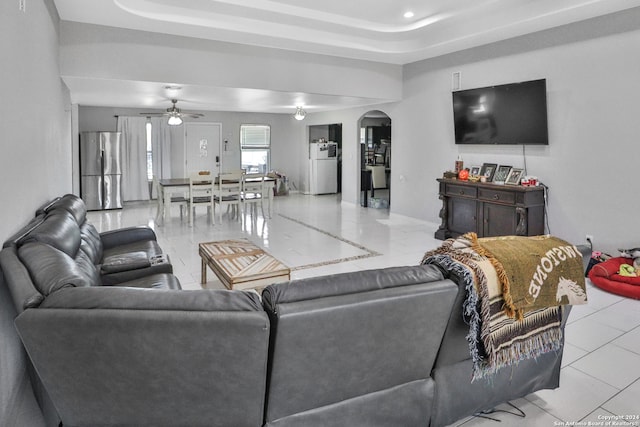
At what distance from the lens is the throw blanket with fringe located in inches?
75.9

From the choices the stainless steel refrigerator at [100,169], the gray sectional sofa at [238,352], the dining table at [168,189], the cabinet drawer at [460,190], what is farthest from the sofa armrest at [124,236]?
the stainless steel refrigerator at [100,169]

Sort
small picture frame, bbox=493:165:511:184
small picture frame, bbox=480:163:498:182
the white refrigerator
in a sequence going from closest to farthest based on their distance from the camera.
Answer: small picture frame, bbox=493:165:511:184
small picture frame, bbox=480:163:498:182
the white refrigerator

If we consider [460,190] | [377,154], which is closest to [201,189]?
[460,190]

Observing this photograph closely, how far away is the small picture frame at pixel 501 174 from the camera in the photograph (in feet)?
19.5

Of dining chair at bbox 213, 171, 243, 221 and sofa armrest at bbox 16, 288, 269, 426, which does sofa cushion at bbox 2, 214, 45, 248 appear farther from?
dining chair at bbox 213, 171, 243, 221

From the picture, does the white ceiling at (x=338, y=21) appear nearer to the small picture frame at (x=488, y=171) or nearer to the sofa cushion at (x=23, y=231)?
the small picture frame at (x=488, y=171)

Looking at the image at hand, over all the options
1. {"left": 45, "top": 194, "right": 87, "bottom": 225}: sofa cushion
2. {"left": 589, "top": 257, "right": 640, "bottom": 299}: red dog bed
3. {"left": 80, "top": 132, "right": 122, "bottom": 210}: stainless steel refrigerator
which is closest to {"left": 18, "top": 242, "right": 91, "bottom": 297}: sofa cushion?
{"left": 45, "top": 194, "right": 87, "bottom": 225}: sofa cushion

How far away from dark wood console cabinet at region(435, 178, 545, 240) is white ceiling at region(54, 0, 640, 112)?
1.95 meters

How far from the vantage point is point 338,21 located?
5.94 metres

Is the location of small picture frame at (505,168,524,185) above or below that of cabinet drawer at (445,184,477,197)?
above

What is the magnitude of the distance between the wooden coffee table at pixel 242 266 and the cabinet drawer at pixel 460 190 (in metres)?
3.27

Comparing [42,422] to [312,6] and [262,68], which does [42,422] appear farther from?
[262,68]

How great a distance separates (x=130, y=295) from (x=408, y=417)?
4.34 feet

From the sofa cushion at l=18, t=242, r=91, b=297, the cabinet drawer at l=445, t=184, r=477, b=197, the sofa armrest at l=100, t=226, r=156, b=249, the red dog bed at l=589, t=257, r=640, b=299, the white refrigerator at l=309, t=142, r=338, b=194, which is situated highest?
the white refrigerator at l=309, t=142, r=338, b=194
